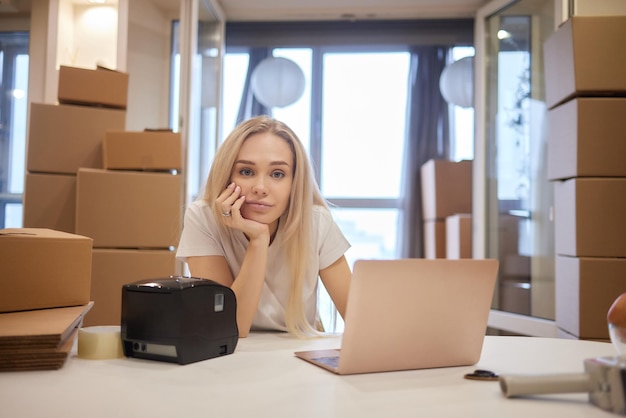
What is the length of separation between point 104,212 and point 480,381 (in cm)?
224

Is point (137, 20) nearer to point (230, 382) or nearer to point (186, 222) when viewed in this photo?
point (186, 222)

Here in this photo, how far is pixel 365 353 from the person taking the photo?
2.93 feet

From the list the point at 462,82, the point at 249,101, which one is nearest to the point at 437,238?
the point at 462,82

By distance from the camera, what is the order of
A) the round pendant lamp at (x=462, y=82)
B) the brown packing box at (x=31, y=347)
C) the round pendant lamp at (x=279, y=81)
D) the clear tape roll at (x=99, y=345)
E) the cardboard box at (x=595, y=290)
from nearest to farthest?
the brown packing box at (x=31, y=347) → the clear tape roll at (x=99, y=345) → the cardboard box at (x=595, y=290) → the round pendant lamp at (x=462, y=82) → the round pendant lamp at (x=279, y=81)

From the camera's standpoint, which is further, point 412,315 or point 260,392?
point 412,315

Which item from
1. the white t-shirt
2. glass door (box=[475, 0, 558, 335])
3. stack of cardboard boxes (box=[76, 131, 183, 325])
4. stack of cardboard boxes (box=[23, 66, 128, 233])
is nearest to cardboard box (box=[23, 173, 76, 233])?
stack of cardboard boxes (box=[23, 66, 128, 233])

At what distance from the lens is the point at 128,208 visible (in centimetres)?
279

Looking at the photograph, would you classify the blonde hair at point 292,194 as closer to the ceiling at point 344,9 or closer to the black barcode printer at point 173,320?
the black barcode printer at point 173,320

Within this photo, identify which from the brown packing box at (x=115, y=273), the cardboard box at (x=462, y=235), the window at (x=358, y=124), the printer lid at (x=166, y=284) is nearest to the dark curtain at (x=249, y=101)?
the window at (x=358, y=124)

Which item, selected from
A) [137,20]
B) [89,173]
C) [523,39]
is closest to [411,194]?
[523,39]

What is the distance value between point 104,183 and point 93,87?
50cm

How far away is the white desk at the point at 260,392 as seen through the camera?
691mm

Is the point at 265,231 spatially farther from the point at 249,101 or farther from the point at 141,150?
the point at 249,101

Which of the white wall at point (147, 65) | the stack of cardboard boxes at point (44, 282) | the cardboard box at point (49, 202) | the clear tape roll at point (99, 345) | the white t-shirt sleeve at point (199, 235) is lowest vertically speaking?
the clear tape roll at point (99, 345)
